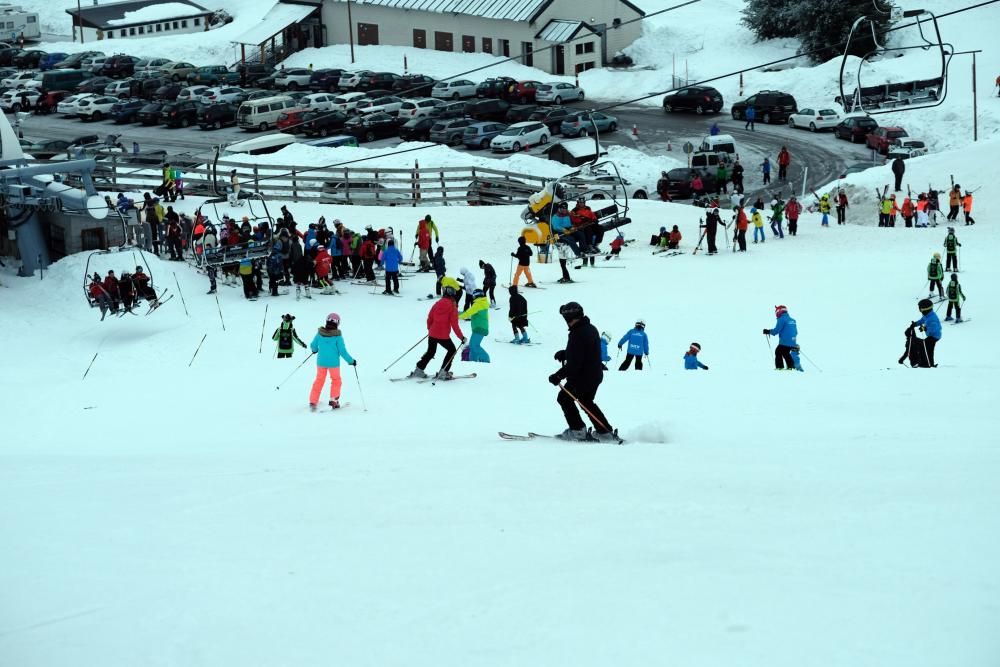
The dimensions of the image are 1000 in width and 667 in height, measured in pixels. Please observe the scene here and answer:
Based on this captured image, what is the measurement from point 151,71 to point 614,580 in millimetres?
58215

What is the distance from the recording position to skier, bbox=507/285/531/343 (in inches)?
731

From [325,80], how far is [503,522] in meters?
51.7

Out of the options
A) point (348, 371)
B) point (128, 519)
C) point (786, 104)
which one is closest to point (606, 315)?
point (348, 371)

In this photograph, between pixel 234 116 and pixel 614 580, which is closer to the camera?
pixel 614 580

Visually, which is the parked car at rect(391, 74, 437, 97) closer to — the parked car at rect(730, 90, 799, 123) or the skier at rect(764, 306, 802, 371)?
the parked car at rect(730, 90, 799, 123)

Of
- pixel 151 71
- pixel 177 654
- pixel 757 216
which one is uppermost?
pixel 151 71

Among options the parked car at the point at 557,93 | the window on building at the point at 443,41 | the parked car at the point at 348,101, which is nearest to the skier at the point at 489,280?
the parked car at the point at 348,101

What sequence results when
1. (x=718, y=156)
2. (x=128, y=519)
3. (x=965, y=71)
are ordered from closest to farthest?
(x=128, y=519)
(x=718, y=156)
(x=965, y=71)

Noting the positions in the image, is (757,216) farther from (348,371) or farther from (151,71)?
(151,71)

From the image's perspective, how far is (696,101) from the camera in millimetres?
52250

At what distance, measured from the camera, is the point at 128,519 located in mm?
8617

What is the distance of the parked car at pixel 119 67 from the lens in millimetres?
62844

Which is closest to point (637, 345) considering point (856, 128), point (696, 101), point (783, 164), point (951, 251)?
point (951, 251)

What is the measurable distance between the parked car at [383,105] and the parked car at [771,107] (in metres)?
13.8
